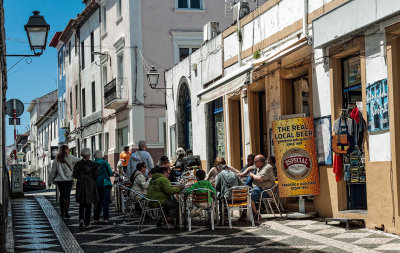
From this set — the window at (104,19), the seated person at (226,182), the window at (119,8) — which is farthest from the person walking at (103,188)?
the window at (104,19)

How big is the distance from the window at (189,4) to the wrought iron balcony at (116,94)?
12.8 ft

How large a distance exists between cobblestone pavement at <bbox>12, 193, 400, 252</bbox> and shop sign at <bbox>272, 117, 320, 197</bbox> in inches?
28.5

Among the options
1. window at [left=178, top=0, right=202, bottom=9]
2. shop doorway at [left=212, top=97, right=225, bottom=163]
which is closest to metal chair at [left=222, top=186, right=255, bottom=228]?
shop doorway at [left=212, top=97, right=225, bottom=163]

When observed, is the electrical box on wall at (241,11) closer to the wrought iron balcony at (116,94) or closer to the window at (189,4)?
the window at (189,4)

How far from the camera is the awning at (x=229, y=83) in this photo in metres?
15.0

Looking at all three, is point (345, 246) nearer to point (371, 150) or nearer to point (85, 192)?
point (371, 150)

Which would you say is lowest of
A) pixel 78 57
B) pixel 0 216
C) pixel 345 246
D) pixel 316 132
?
pixel 345 246

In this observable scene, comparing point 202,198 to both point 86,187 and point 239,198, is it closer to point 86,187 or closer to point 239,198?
point 239,198

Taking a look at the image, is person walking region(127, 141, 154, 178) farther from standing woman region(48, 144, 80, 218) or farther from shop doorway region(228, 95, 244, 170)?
shop doorway region(228, 95, 244, 170)

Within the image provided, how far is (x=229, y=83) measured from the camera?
1594 cm

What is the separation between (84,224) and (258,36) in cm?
617

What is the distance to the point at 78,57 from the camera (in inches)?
1558

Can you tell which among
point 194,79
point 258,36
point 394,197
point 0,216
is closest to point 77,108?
point 194,79

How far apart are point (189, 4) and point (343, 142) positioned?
17.6 meters
